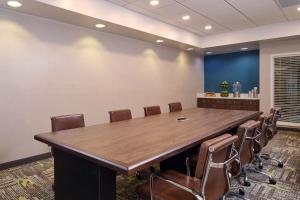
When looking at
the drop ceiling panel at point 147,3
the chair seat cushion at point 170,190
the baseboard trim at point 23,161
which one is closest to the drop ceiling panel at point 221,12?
the drop ceiling panel at point 147,3

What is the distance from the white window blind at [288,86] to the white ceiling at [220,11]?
3.82ft

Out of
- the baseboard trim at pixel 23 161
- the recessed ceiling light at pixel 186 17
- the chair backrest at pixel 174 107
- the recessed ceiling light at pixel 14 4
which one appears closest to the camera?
the recessed ceiling light at pixel 14 4

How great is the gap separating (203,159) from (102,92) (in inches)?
135

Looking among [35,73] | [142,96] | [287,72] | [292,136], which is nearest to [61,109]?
[35,73]

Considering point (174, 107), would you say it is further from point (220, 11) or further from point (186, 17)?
point (220, 11)

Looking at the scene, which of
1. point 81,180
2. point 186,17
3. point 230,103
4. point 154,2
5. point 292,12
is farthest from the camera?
point 230,103

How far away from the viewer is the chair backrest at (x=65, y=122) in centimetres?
248

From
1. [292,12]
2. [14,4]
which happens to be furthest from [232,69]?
[14,4]

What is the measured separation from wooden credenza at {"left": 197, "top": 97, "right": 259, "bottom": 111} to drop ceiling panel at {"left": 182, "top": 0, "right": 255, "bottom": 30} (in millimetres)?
2090

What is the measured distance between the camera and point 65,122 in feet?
8.49

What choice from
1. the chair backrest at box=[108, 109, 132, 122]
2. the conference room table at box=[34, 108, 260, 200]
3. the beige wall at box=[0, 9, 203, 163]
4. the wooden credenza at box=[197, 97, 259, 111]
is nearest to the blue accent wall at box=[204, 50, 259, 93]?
the wooden credenza at box=[197, 97, 259, 111]

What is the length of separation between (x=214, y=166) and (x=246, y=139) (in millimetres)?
944

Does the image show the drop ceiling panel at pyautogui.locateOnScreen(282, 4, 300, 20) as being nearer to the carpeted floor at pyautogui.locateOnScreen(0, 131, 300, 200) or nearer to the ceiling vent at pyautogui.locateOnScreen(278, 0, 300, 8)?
the ceiling vent at pyautogui.locateOnScreen(278, 0, 300, 8)

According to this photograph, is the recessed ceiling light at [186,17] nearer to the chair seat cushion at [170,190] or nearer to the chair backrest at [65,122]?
the chair backrest at [65,122]
